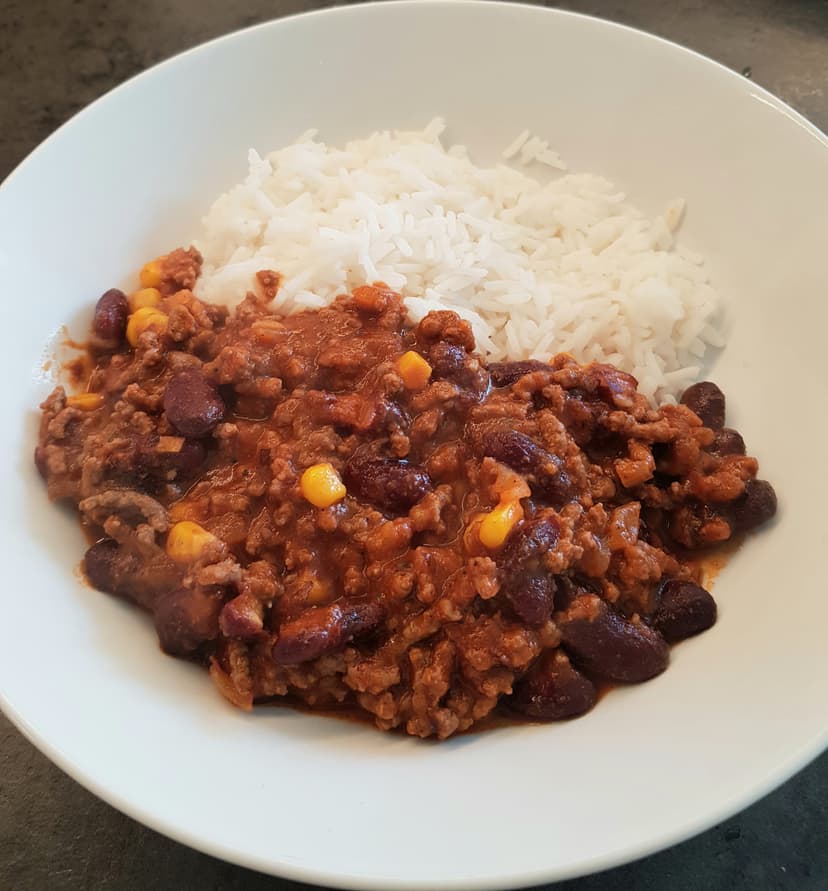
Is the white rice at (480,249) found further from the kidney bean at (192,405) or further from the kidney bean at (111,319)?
the kidney bean at (192,405)

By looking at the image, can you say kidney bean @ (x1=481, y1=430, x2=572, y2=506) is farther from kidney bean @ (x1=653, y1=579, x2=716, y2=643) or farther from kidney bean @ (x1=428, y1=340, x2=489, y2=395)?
kidney bean @ (x1=653, y1=579, x2=716, y2=643)

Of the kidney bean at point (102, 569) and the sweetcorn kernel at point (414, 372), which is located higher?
the sweetcorn kernel at point (414, 372)

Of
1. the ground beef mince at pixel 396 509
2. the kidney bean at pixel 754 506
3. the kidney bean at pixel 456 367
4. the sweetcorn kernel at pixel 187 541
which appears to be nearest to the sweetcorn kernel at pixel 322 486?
the ground beef mince at pixel 396 509

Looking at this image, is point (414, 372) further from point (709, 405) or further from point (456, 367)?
point (709, 405)

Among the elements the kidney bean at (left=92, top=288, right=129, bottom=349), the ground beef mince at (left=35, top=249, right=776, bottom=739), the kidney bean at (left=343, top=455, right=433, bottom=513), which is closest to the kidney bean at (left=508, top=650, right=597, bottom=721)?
the ground beef mince at (left=35, top=249, right=776, bottom=739)

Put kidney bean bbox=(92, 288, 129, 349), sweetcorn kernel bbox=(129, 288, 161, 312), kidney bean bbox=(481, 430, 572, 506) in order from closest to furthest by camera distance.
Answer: kidney bean bbox=(481, 430, 572, 506) < kidney bean bbox=(92, 288, 129, 349) < sweetcorn kernel bbox=(129, 288, 161, 312)

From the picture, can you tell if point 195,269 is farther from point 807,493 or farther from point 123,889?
point 807,493

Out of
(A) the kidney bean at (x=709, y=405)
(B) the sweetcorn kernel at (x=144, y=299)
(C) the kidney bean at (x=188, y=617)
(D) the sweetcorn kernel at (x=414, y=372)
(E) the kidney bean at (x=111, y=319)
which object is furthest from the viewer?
(B) the sweetcorn kernel at (x=144, y=299)

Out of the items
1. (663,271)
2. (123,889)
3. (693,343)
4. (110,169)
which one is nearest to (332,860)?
(123,889)
